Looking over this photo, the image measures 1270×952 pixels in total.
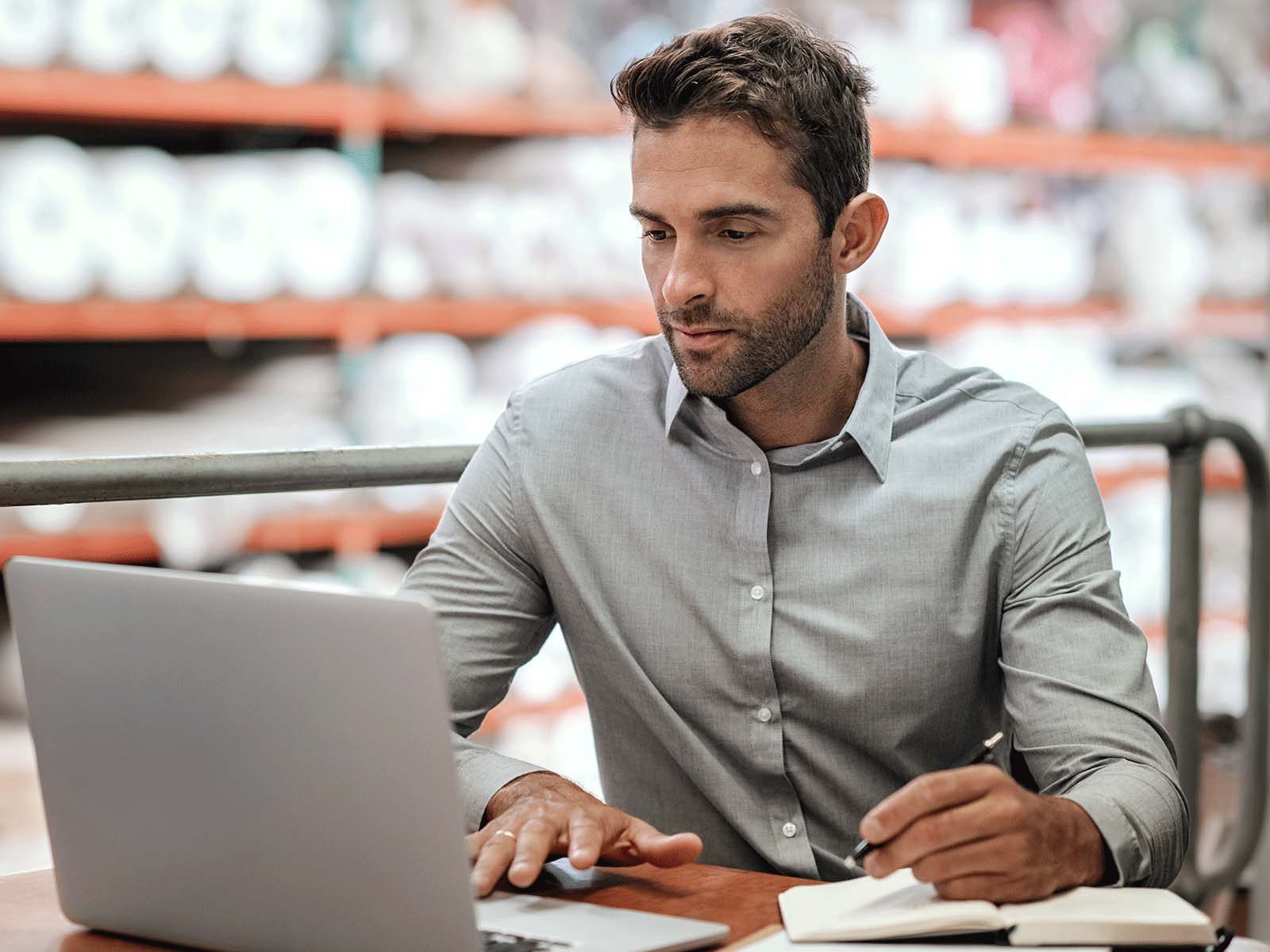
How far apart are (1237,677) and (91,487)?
3253mm

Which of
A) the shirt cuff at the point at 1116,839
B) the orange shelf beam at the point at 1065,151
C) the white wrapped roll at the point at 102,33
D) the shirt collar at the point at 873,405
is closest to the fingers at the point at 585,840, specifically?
the shirt cuff at the point at 1116,839

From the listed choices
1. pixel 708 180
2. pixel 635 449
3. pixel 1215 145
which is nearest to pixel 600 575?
pixel 635 449

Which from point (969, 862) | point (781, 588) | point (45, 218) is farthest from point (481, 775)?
point (45, 218)

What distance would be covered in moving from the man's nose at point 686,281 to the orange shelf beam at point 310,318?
158 cm

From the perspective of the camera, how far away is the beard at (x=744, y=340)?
128 centimetres

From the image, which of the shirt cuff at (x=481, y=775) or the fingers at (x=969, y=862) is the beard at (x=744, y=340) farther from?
the fingers at (x=969, y=862)

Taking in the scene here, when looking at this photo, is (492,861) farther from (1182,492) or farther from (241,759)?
(1182,492)

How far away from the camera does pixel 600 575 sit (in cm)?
132

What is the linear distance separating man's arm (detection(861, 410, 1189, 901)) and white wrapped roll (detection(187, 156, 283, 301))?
1733 mm

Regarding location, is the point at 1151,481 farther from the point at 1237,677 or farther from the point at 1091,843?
the point at 1091,843

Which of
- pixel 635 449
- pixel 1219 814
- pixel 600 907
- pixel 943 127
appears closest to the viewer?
pixel 600 907

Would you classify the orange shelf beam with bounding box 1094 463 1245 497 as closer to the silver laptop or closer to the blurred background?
the blurred background

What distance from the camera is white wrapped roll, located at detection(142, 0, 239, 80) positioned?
2.57m

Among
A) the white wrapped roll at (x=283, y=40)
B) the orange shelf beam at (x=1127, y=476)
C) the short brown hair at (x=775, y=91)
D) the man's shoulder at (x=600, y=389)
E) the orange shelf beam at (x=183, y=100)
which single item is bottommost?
the orange shelf beam at (x=1127, y=476)
